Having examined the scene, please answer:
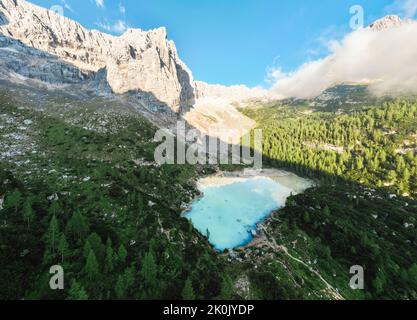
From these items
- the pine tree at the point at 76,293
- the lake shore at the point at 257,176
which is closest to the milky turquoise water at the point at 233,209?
the lake shore at the point at 257,176

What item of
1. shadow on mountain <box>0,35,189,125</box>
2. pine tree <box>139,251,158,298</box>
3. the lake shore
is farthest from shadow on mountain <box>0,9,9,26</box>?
pine tree <box>139,251,158,298</box>

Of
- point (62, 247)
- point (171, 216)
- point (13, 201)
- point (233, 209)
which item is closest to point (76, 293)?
point (62, 247)

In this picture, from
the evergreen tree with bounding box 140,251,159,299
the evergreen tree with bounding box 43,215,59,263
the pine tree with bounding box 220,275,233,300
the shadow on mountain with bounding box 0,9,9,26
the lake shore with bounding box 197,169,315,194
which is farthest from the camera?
the shadow on mountain with bounding box 0,9,9,26

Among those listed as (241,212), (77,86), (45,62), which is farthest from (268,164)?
(45,62)

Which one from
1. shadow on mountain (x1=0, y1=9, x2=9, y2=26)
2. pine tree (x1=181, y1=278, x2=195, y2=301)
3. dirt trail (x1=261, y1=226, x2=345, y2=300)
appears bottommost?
dirt trail (x1=261, y1=226, x2=345, y2=300)

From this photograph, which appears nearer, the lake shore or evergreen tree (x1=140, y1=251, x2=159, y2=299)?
evergreen tree (x1=140, y1=251, x2=159, y2=299)

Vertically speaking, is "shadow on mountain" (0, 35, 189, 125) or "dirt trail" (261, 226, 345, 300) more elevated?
"shadow on mountain" (0, 35, 189, 125)

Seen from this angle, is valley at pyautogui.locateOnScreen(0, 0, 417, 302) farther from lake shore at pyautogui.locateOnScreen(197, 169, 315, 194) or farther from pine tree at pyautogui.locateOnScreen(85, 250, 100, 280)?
lake shore at pyautogui.locateOnScreen(197, 169, 315, 194)

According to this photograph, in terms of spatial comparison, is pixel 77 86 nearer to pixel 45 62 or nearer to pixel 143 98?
pixel 45 62
